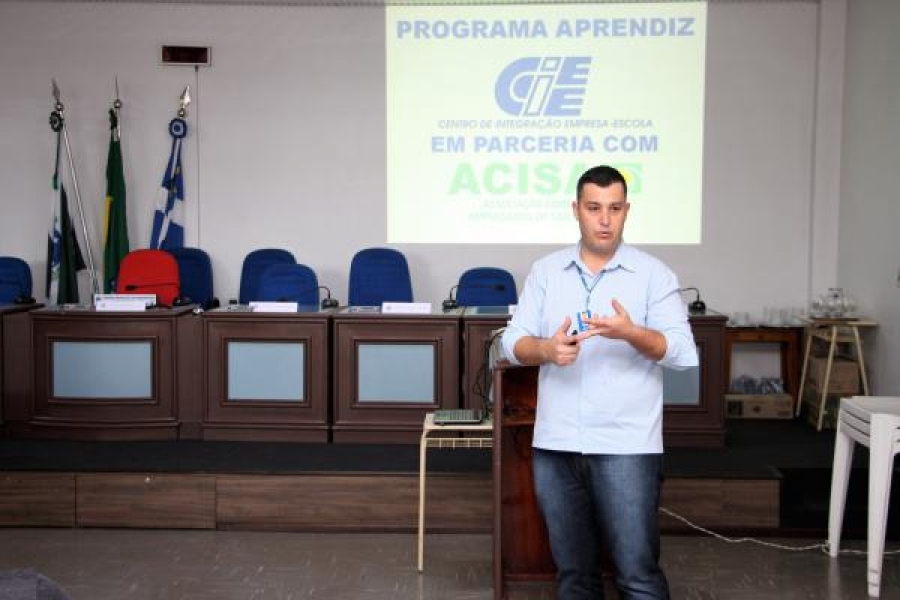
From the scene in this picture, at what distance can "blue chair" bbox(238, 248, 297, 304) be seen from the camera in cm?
656

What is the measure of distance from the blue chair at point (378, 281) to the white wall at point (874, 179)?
10.3 ft

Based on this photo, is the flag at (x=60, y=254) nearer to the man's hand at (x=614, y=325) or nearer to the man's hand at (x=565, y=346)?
the man's hand at (x=565, y=346)

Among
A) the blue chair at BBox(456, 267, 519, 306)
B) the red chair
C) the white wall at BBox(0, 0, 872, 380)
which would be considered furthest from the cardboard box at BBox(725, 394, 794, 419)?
the red chair

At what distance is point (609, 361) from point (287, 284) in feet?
11.8

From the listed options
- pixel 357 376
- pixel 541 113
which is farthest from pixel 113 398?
pixel 541 113

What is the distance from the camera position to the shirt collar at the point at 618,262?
2.51 m

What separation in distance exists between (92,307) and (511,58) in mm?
3531

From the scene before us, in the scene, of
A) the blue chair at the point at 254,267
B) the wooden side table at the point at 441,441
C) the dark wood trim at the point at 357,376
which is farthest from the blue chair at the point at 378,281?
the wooden side table at the point at 441,441

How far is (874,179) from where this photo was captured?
605 cm

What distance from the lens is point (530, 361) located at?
8.15 feet

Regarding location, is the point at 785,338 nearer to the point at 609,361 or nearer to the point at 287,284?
the point at 287,284

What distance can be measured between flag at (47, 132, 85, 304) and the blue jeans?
5308 millimetres

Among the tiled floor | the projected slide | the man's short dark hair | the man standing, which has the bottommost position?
the tiled floor

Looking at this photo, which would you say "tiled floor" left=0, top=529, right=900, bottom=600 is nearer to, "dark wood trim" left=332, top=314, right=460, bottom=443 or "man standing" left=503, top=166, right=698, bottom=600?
"dark wood trim" left=332, top=314, right=460, bottom=443
